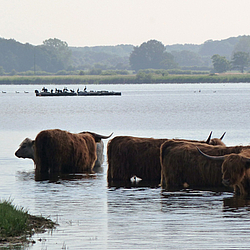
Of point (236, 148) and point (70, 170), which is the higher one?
point (236, 148)

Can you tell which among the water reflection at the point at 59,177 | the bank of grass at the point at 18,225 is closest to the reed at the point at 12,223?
the bank of grass at the point at 18,225

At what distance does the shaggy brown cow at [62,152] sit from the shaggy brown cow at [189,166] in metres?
2.74

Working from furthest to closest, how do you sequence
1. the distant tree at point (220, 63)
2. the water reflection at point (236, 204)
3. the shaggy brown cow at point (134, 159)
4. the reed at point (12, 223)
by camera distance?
the distant tree at point (220, 63) < the shaggy brown cow at point (134, 159) < the water reflection at point (236, 204) < the reed at point (12, 223)

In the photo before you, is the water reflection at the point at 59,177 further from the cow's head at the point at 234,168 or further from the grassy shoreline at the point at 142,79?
the grassy shoreline at the point at 142,79

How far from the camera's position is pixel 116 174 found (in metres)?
13.3

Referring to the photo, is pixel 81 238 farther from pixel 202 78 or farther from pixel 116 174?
pixel 202 78

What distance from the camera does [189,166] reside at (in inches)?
468

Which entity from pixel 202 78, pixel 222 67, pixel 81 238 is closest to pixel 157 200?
pixel 81 238

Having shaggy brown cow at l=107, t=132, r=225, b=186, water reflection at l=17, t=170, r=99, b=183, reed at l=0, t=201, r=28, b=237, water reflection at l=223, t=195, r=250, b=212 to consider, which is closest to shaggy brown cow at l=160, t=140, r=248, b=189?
water reflection at l=223, t=195, r=250, b=212

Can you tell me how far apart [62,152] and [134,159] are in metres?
1.88

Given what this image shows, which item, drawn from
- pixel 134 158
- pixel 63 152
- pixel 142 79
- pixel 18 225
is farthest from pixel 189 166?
pixel 142 79

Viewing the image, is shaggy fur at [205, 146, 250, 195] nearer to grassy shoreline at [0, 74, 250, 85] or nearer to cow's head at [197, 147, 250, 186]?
cow's head at [197, 147, 250, 186]

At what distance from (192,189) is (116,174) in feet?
6.34

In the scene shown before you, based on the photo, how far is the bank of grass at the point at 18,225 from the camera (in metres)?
7.81
